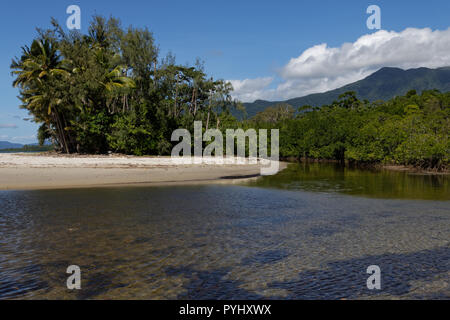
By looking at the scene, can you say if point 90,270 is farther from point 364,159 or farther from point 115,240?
point 364,159

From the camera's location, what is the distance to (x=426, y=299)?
21.7 ft

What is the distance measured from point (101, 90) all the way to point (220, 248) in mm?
42390

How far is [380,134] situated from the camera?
54281 mm

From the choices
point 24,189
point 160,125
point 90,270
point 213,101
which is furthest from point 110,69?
point 90,270

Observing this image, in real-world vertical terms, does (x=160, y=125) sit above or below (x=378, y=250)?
above

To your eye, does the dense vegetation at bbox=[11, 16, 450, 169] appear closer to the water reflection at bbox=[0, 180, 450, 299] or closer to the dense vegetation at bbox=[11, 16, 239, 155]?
the dense vegetation at bbox=[11, 16, 239, 155]

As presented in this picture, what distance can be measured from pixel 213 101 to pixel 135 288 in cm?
5773

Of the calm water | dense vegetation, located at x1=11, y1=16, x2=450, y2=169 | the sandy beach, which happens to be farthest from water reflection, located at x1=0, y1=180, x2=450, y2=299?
dense vegetation, located at x1=11, y1=16, x2=450, y2=169

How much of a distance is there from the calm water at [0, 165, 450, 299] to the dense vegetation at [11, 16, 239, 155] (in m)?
30.1

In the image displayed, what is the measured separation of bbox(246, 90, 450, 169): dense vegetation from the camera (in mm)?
44812

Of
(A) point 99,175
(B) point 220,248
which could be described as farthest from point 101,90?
(B) point 220,248

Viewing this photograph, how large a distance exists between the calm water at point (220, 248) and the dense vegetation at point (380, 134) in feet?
99.6

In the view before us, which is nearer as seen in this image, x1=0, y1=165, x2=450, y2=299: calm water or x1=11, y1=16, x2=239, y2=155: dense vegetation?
x1=0, y1=165, x2=450, y2=299: calm water

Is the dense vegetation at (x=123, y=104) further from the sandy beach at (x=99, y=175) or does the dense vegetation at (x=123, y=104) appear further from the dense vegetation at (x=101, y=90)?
the sandy beach at (x=99, y=175)
